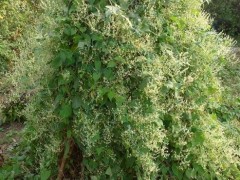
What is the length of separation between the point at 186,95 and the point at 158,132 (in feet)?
1.41

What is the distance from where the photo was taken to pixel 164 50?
2.91 metres

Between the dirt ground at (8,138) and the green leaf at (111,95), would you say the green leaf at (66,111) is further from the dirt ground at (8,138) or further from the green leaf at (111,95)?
the dirt ground at (8,138)

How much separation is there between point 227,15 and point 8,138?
22.0ft

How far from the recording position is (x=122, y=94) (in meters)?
2.81

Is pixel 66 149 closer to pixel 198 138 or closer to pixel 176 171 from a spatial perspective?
pixel 176 171

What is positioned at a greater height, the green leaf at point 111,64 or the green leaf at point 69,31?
the green leaf at point 69,31

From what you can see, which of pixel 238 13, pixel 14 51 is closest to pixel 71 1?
pixel 14 51

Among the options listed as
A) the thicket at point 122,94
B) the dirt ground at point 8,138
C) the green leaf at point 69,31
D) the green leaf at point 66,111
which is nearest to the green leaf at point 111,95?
the thicket at point 122,94

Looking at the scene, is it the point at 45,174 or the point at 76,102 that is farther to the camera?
the point at 45,174

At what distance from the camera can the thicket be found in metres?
2.73

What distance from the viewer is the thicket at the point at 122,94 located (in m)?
2.73

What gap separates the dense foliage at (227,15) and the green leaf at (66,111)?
7.25 meters

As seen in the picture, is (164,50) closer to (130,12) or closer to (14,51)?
(130,12)

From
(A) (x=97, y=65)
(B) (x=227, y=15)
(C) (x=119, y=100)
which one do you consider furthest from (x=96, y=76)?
(B) (x=227, y=15)
